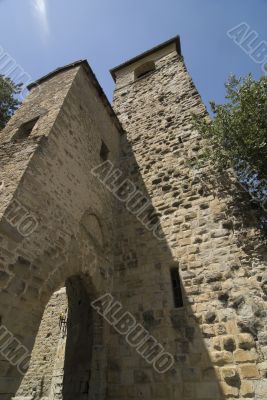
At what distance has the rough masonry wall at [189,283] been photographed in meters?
4.36

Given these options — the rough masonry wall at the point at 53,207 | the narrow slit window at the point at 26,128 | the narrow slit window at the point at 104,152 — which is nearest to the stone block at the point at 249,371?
the rough masonry wall at the point at 53,207

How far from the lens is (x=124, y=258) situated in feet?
21.4

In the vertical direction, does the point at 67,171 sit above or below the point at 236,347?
above

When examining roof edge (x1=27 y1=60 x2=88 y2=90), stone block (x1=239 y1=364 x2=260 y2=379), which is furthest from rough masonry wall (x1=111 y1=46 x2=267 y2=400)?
roof edge (x1=27 y1=60 x2=88 y2=90)

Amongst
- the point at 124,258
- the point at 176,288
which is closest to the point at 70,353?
the point at 124,258

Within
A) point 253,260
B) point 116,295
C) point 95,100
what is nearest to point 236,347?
point 253,260

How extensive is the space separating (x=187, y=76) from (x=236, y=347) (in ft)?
26.8

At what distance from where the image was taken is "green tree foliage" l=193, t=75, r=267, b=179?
580cm

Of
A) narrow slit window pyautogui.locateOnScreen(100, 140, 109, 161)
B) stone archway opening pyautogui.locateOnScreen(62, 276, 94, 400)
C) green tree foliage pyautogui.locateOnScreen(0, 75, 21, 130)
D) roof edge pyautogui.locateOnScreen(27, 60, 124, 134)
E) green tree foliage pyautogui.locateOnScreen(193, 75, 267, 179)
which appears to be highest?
green tree foliage pyautogui.locateOnScreen(0, 75, 21, 130)

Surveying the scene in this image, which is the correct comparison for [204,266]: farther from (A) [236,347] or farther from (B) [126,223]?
(B) [126,223]

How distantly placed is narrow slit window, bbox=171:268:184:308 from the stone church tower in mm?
28

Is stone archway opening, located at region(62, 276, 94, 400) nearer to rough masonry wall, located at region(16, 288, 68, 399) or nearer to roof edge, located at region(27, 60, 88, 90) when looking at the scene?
rough masonry wall, located at region(16, 288, 68, 399)

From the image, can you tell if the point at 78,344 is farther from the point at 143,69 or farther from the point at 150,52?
the point at 150,52

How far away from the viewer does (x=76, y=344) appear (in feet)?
19.1
